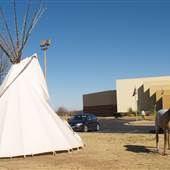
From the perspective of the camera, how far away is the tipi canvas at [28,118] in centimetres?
1521

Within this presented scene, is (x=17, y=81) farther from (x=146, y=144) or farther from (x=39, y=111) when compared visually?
(x=146, y=144)

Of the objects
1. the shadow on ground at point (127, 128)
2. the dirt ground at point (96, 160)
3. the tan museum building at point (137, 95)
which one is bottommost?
the dirt ground at point (96, 160)

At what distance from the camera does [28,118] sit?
15961 mm

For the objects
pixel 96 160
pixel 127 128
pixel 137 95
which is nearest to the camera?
pixel 96 160

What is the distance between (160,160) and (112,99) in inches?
2389

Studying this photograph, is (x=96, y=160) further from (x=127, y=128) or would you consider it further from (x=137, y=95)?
(x=137, y=95)

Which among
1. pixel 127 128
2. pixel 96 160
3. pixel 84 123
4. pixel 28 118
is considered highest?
pixel 28 118

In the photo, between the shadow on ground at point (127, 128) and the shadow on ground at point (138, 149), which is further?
the shadow on ground at point (127, 128)

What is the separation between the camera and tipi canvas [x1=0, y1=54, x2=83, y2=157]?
15.2 m

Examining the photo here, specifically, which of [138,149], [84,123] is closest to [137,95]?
[84,123]

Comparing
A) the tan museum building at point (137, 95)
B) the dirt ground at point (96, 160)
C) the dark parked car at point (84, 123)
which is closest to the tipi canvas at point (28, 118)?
the dirt ground at point (96, 160)

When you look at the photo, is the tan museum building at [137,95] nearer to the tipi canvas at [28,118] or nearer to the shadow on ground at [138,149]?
the shadow on ground at [138,149]

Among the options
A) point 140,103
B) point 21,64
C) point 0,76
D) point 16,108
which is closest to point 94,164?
point 16,108

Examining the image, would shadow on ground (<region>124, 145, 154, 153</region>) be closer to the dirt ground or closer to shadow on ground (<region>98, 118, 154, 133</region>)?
the dirt ground
